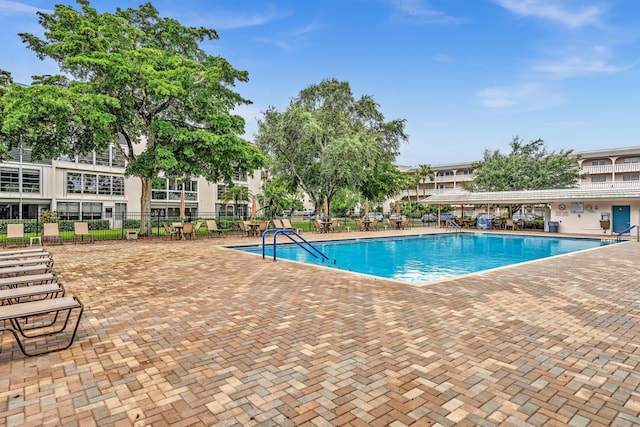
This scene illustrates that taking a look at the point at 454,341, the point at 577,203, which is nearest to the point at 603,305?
the point at 454,341

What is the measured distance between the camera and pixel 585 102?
25.9 meters

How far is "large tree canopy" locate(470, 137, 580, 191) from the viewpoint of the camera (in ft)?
109

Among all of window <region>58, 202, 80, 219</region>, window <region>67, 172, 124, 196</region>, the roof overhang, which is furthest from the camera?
window <region>67, 172, 124, 196</region>

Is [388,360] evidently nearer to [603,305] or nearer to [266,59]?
[603,305]

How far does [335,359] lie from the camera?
366 cm

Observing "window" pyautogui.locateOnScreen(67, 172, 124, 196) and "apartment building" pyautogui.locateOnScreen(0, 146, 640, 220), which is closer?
"apartment building" pyautogui.locateOnScreen(0, 146, 640, 220)

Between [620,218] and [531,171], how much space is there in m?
11.5

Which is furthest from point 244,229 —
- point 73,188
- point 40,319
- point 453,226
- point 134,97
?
point 73,188

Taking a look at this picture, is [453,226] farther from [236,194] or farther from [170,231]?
[170,231]

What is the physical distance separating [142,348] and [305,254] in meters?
10.6

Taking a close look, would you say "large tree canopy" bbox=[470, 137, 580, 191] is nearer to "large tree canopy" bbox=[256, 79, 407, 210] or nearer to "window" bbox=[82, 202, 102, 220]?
"large tree canopy" bbox=[256, 79, 407, 210]

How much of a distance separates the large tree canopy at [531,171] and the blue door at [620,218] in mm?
10492

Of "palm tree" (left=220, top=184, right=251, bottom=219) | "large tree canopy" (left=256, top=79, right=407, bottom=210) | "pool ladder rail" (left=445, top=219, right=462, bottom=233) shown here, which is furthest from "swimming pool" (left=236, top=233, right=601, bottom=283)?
"palm tree" (left=220, top=184, right=251, bottom=219)

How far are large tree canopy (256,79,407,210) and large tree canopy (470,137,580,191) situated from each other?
10.5 m
